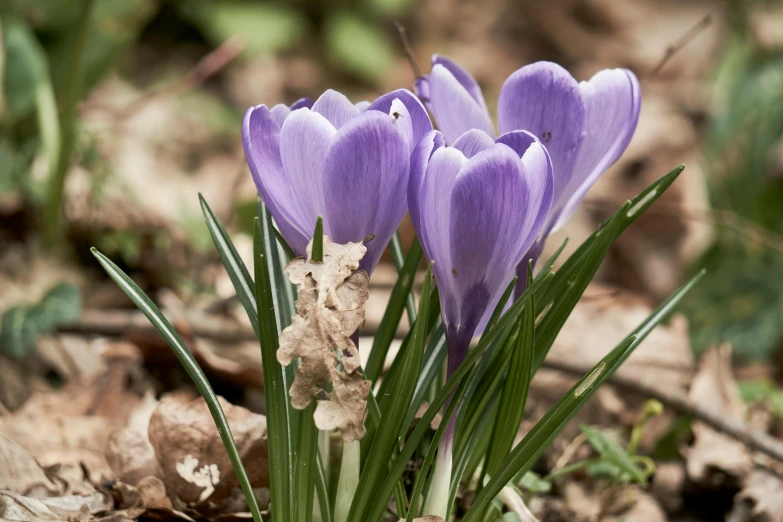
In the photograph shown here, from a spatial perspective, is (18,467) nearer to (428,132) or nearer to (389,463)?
(389,463)

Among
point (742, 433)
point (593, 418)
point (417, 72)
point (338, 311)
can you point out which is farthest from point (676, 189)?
point (338, 311)

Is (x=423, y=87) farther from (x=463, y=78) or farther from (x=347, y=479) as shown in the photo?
(x=347, y=479)

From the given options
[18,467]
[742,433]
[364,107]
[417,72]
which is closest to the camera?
[364,107]

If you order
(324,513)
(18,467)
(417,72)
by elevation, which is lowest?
(18,467)

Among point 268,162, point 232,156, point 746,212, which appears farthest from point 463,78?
point 232,156

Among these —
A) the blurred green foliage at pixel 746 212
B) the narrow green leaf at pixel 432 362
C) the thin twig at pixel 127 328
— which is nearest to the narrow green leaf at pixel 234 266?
the narrow green leaf at pixel 432 362
